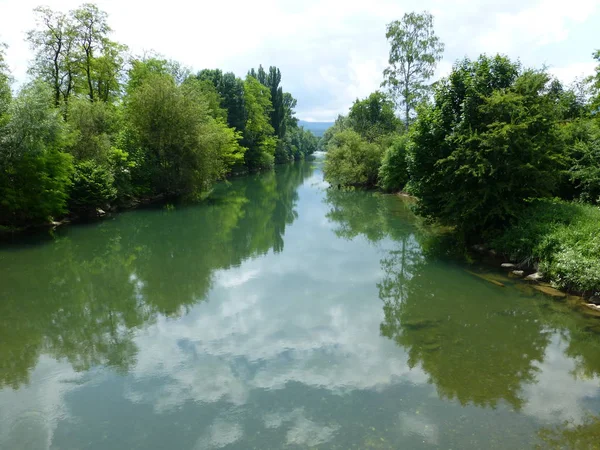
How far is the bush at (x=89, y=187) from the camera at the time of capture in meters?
23.9

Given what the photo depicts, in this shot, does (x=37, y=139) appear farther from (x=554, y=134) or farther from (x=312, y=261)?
(x=554, y=134)

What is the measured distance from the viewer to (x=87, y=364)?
29.1 ft

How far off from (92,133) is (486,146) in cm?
2315

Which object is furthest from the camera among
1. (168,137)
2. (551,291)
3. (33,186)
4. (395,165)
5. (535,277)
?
(395,165)

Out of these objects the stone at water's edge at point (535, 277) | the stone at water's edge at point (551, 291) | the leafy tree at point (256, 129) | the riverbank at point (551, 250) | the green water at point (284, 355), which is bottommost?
the green water at point (284, 355)

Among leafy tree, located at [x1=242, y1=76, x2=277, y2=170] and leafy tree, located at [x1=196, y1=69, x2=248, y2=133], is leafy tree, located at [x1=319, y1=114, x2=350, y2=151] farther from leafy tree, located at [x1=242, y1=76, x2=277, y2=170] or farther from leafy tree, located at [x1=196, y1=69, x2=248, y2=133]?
leafy tree, located at [x1=196, y1=69, x2=248, y2=133]

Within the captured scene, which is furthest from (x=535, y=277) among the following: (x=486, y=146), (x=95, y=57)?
(x=95, y=57)

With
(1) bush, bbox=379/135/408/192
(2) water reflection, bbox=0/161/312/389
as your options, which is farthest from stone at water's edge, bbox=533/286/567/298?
(1) bush, bbox=379/135/408/192

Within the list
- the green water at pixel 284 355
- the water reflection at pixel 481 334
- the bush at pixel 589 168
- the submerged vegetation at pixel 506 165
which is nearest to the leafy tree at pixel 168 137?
the green water at pixel 284 355

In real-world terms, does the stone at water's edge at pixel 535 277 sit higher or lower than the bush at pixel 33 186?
lower

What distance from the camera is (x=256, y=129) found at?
59031mm

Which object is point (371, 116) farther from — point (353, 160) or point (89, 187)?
point (89, 187)

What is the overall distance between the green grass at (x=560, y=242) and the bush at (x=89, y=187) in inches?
824

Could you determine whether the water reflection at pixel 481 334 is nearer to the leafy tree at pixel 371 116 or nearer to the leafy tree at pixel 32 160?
the leafy tree at pixel 32 160
